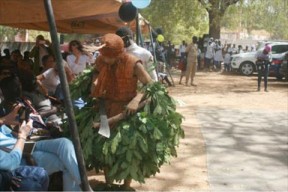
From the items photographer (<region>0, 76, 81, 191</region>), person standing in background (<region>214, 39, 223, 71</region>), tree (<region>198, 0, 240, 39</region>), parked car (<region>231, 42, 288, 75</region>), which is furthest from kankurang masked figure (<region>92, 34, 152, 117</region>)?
person standing in background (<region>214, 39, 223, 71</region>)

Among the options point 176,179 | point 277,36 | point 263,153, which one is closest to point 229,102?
point 263,153

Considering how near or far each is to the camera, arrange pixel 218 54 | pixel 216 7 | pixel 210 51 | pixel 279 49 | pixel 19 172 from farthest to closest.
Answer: pixel 218 54 < pixel 210 51 < pixel 216 7 < pixel 279 49 < pixel 19 172

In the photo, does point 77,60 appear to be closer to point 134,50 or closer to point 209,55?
point 134,50

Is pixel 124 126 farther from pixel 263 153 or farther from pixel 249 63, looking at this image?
pixel 249 63

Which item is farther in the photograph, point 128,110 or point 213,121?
point 213,121

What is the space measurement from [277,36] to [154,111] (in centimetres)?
7364

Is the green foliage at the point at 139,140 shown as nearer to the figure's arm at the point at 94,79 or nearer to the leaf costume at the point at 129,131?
the leaf costume at the point at 129,131

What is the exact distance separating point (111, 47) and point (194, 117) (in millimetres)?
5863

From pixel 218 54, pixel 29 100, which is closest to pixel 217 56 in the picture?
pixel 218 54

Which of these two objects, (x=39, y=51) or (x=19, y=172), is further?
(x=39, y=51)

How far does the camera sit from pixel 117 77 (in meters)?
4.51

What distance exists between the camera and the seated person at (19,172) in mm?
3133

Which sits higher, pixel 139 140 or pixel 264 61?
pixel 139 140

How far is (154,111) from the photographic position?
4438 millimetres
